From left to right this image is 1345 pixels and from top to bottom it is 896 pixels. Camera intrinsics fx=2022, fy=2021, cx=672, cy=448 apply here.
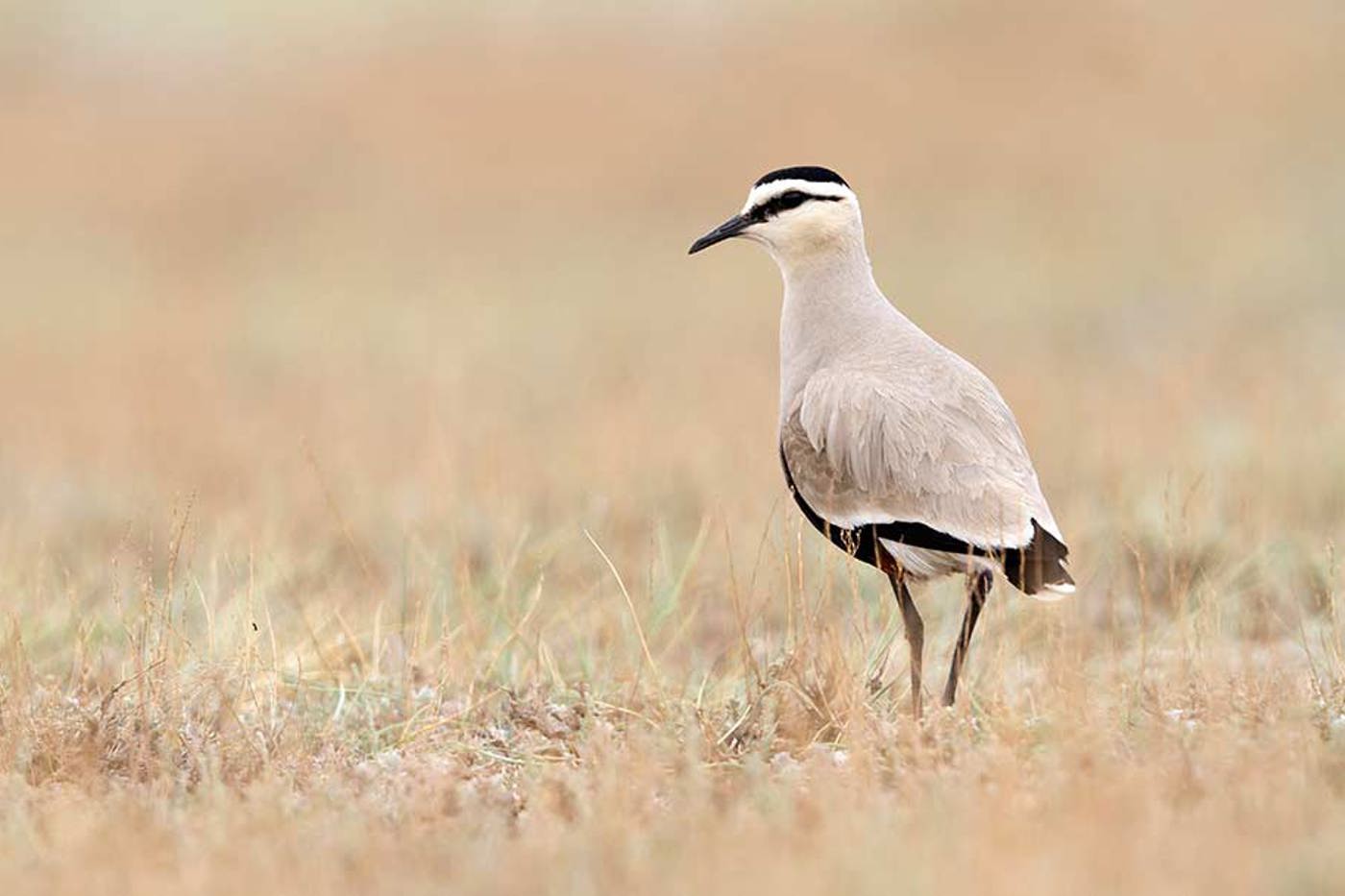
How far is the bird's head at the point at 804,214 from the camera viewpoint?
674 cm

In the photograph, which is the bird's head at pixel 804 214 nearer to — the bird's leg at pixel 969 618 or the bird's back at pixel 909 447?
the bird's back at pixel 909 447

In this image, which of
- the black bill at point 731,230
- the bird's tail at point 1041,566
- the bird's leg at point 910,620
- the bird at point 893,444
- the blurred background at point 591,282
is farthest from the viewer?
the blurred background at point 591,282

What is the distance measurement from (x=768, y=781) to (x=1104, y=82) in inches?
809

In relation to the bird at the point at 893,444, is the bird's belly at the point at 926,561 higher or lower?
lower

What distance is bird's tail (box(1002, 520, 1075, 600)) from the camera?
5793mm

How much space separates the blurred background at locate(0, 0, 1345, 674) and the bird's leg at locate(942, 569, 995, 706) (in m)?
0.59

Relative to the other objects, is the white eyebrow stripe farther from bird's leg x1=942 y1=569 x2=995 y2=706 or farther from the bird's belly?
bird's leg x1=942 y1=569 x2=995 y2=706

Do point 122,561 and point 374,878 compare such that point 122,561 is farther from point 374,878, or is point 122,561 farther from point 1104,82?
point 1104,82

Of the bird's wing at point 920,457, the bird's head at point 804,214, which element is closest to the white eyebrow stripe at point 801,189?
the bird's head at point 804,214

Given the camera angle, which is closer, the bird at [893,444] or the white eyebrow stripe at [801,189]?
the bird at [893,444]

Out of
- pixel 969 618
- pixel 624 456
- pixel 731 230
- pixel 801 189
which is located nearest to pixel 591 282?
pixel 624 456

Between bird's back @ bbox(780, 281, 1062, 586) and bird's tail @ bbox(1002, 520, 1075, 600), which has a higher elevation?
bird's back @ bbox(780, 281, 1062, 586)

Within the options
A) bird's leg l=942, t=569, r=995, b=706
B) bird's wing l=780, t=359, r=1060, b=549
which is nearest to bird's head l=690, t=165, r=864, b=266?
bird's wing l=780, t=359, r=1060, b=549

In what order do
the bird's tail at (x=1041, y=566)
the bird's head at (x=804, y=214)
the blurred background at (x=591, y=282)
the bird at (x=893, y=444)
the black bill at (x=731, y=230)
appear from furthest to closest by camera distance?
the blurred background at (x=591, y=282), the black bill at (x=731, y=230), the bird's head at (x=804, y=214), the bird at (x=893, y=444), the bird's tail at (x=1041, y=566)
